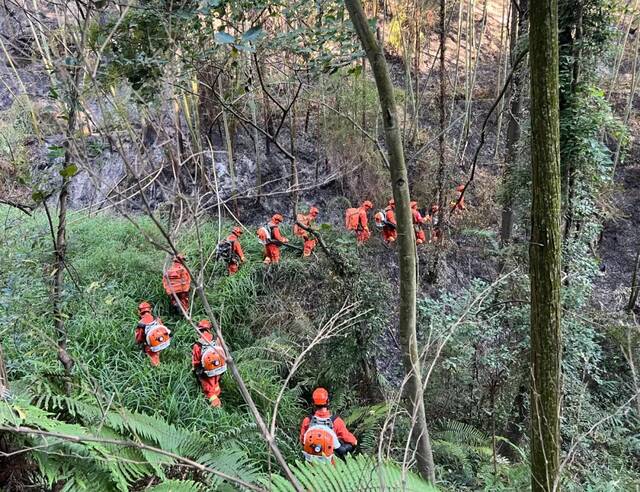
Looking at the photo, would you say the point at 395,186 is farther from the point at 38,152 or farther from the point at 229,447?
the point at 38,152

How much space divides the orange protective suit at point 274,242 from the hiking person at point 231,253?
0.38 metres

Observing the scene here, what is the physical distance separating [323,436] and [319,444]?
61mm

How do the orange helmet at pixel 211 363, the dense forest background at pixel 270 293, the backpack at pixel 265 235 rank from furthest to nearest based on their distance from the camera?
the backpack at pixel 265 235
the orange helmet at pixel 211 363
the dense forest background at pixel 270 293

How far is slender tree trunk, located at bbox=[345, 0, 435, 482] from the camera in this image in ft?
5.74

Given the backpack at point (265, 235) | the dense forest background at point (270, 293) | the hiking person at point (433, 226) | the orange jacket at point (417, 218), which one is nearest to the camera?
the dense forest background at point (270, 293)

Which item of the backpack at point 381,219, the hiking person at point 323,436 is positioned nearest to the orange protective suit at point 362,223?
the backpack at point 381,219

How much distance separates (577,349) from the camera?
134 inches

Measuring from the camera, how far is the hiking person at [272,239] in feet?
18.5

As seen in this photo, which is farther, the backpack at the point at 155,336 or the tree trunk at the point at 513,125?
the backpack at the point at 155,336

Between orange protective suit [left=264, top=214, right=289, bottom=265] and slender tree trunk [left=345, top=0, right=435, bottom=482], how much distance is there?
364 cm

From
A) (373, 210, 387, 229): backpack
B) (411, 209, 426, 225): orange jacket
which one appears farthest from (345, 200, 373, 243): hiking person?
(411, 209, 426, 225): orange jacket

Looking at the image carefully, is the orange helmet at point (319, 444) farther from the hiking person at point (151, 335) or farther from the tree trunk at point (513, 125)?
the tree trunk at point (513, 125)

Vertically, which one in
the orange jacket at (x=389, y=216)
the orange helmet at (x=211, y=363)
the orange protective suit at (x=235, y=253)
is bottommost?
the orange helmet at (x=211, y=363)

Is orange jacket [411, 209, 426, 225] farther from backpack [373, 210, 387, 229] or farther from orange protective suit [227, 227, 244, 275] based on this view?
orange protective suit [227, 227, 244, 275]
